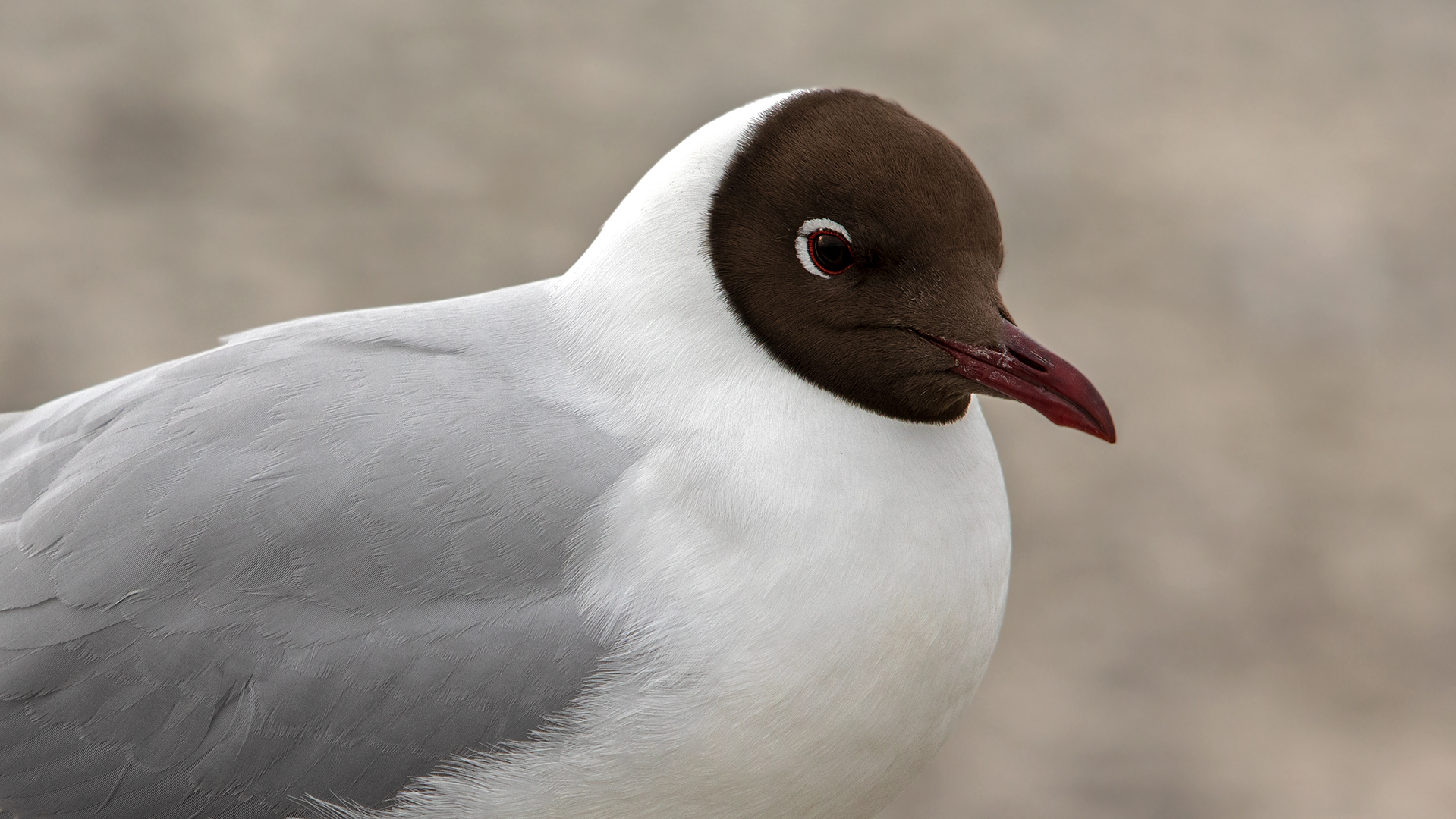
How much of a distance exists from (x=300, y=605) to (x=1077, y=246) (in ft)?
12.7

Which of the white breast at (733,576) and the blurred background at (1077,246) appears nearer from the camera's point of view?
the white breast at (733,576)

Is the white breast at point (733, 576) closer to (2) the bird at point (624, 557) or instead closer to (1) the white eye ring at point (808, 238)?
(2) the bird at point (624, 557)

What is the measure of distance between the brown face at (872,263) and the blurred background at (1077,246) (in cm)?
213

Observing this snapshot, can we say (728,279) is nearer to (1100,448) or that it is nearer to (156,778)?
(156,778)

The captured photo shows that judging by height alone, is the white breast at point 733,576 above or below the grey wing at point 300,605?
above

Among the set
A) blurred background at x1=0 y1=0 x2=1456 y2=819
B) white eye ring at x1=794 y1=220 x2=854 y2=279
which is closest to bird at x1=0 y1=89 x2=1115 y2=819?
white eye ring at x1=794 y1=220 x2=854 y2=279

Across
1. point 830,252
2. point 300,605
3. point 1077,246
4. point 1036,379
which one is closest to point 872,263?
point 830,252

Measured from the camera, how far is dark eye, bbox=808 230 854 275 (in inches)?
64.0

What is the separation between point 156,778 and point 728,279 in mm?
859

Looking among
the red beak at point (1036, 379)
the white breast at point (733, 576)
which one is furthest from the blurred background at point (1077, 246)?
the red beak at point (1036, 379)

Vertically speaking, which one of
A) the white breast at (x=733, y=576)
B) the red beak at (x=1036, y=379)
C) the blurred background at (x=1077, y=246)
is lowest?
the white breast at (x=733, y=576)

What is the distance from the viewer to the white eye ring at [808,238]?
1620mm

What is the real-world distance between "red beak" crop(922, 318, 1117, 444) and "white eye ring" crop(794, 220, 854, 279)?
146mm

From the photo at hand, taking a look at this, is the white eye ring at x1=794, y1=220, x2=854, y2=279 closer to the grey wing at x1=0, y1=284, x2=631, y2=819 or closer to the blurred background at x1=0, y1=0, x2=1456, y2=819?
the grey wing at x1=0, y1=284, x2=631, y2=819
